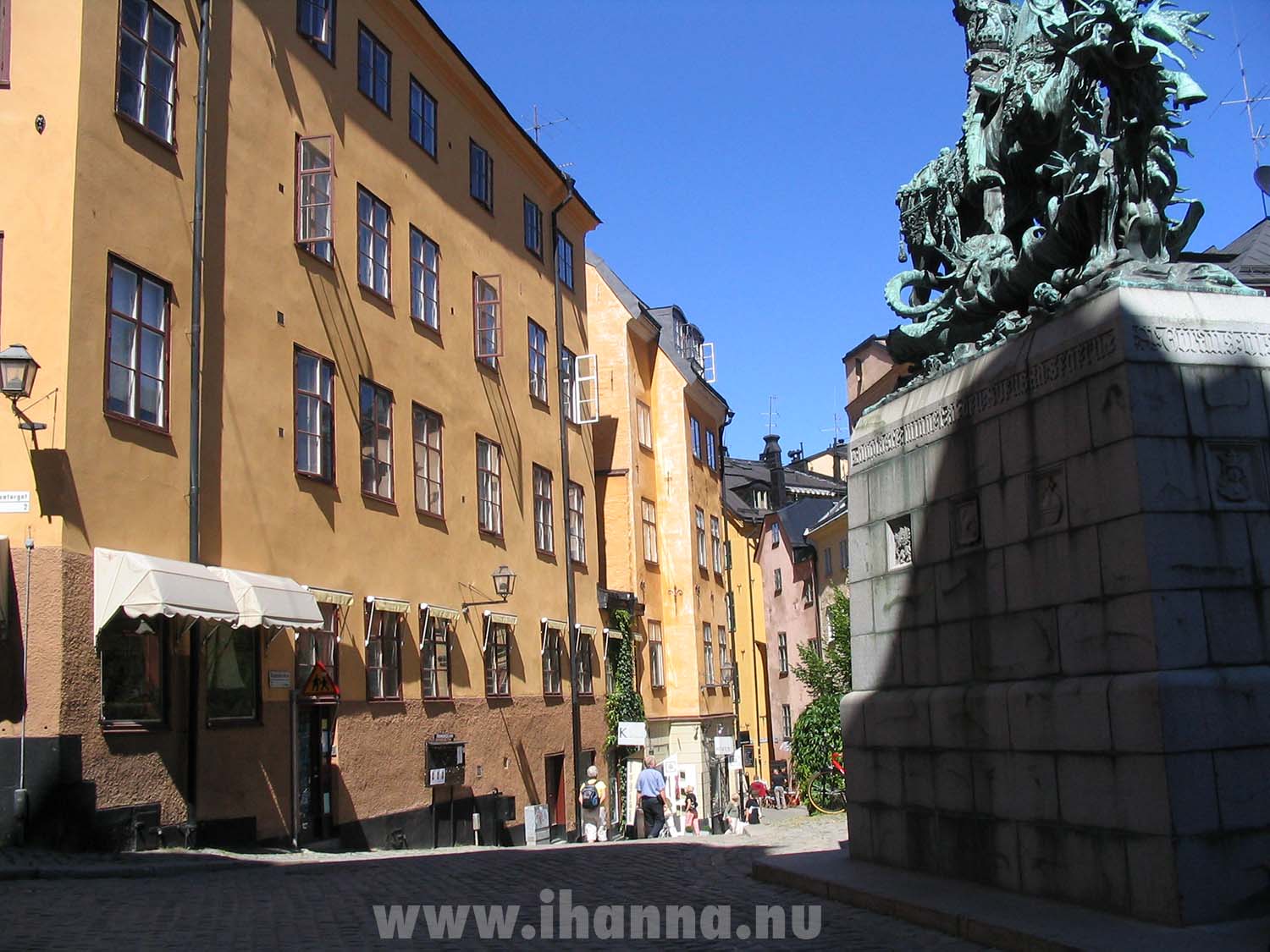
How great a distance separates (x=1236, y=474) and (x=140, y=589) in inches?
418

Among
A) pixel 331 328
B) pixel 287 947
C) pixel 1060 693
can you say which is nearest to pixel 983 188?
pixel 1060 693

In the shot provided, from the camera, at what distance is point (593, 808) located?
1073 inches

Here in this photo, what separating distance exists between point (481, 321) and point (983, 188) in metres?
16.5

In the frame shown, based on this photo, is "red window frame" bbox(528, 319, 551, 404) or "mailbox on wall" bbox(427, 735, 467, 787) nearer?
"mailbox on wall" bbox(427, 735, 467, 787)

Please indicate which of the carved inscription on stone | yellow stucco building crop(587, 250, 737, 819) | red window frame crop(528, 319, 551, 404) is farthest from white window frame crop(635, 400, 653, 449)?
the carved inscription on stone

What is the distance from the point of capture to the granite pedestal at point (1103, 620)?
8031 mm

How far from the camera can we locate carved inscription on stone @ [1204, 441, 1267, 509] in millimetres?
8641

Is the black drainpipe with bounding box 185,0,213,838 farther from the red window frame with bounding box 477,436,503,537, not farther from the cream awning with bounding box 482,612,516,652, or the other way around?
the cream awning with bounding box 482,612,516,652

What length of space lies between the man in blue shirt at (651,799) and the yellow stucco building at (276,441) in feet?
10.2

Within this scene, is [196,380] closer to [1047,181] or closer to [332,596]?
[332,596]

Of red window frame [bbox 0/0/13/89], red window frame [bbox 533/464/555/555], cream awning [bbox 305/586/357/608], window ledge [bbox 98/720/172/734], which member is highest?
red window frame [bbox 0/0/13/89]

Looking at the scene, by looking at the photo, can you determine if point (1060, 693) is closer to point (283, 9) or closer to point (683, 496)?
point (283, 9)

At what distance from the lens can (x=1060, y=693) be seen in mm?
8945

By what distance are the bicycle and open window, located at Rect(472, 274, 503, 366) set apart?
10.6 metres
